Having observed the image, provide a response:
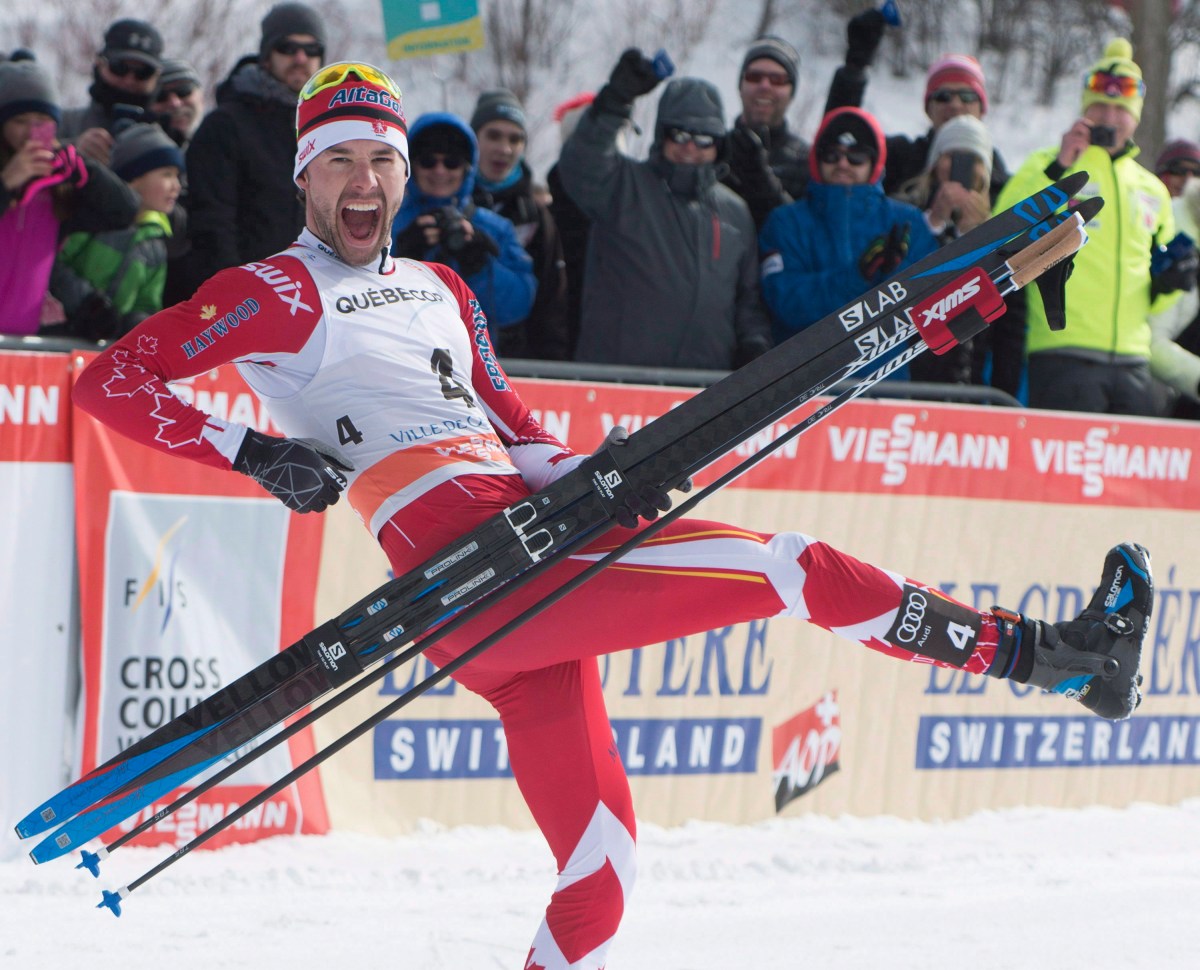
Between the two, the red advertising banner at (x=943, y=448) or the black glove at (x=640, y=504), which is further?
the red advertising banner at (x=943, y=448)

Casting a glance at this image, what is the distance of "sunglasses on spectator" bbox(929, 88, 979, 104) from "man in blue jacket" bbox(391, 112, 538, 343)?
8.13ft

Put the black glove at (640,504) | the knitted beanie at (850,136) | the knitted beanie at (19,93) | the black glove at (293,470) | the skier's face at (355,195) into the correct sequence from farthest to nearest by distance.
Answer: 1. the knitted beanie at (850,136)
2. the knitted beanie at (19,93)
3. the skier's face at (355,195)
4. the black glove at (640,504)
5. the black glove at (293,470)

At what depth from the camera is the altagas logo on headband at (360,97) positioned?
11.5 ft

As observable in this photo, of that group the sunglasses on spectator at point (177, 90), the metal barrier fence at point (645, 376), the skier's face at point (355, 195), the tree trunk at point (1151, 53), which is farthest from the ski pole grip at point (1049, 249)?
the tree trunk at point (1151, 53)

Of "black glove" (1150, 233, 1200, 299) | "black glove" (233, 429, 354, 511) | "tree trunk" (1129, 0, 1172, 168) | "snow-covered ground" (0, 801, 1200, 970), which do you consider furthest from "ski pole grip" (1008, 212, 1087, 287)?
"tree trunk" (1129, 0, 1172, 168)

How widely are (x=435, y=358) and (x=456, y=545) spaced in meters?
0.56

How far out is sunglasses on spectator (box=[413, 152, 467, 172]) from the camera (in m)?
5.66

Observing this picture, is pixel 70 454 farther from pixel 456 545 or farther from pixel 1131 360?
Result: pixel 1131 360

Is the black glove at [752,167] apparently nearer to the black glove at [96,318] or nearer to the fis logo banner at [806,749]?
the fis logo banner at [806,749]

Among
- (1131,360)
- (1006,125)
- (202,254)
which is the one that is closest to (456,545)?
(202,254)

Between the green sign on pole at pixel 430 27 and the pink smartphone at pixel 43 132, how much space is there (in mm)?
1827

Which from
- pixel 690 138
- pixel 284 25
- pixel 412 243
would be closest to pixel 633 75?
pixel 690 138

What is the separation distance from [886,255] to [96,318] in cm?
309

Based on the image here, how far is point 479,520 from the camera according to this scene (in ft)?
10.9
